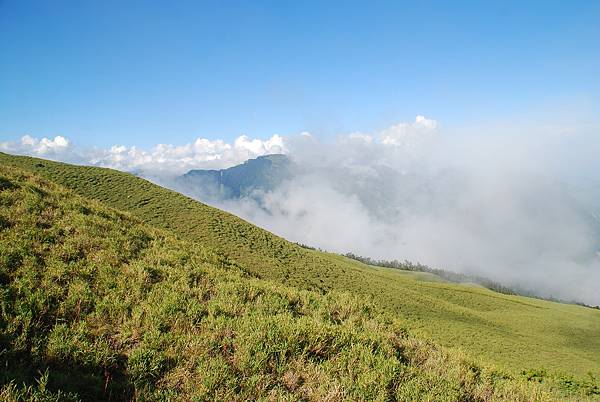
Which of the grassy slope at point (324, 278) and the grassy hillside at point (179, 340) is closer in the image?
the grassy hillside at point (179, 340)

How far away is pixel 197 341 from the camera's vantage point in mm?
7258

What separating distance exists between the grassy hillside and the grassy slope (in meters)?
27.7

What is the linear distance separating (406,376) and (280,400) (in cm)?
317

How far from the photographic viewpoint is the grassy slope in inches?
1670

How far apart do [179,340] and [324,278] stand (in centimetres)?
4306

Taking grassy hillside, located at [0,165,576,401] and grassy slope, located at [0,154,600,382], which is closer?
grassy hillside, located at [0,165,576,401]

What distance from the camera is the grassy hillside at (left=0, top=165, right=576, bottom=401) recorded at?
19.8ft

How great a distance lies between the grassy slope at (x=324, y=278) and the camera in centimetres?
4241

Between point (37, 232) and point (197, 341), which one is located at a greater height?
point (37, 232)

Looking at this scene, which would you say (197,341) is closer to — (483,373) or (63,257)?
(63,257)

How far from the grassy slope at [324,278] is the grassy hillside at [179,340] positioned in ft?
90.9

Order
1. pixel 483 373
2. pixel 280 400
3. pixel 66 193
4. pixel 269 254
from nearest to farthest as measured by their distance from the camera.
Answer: pixel 280 400, pixel 483 373, pixel 66 193, pixel 269 254

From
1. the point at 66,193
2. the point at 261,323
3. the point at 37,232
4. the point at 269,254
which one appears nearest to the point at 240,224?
the point at 269,254

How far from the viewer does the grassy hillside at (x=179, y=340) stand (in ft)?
→ 19.8
